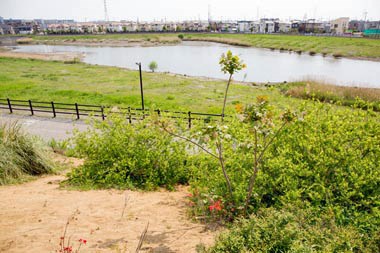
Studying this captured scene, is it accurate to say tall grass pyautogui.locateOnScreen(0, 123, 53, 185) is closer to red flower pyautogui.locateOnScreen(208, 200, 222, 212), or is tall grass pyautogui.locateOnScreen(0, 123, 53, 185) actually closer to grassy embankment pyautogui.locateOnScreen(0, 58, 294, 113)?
red flower pyautogui.locateOnScreen(208, 200, 222, 212)

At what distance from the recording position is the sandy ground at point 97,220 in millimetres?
5203

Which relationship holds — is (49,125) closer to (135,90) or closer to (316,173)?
(135,90)

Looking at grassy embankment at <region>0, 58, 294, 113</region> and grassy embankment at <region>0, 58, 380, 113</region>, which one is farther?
grassy embankment at <region>0, 58, 294, 113</region>

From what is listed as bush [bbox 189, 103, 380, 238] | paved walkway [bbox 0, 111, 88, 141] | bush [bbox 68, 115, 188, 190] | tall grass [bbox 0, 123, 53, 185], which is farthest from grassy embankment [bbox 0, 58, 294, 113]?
tall grass [bbox 0, 123, 53, 185]

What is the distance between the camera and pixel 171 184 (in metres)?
8.77

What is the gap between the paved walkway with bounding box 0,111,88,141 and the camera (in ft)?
49.5

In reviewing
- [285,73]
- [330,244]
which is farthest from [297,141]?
[285,73]

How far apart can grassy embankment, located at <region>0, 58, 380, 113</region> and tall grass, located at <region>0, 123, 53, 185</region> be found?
34.7ft

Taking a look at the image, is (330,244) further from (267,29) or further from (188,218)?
(267,29)

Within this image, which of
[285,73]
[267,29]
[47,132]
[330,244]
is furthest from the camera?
[267,29]

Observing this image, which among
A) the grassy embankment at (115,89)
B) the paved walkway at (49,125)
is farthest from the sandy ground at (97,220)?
the grassy embankment at (115,89)

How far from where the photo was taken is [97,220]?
20.4 feet

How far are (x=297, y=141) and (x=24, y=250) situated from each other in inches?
229

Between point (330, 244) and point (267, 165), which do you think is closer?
point (330, 244)
